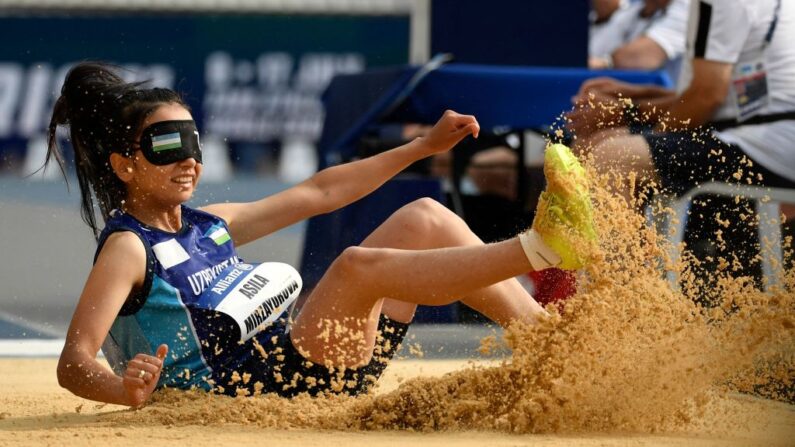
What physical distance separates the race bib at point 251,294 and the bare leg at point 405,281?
112 mm

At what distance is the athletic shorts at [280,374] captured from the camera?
377 cm

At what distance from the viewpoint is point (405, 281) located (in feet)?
11.5

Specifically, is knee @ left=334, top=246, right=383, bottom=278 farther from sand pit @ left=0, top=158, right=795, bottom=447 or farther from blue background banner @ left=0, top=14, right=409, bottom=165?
blue background banner @ left=0, top=14, right=409, bottom=165

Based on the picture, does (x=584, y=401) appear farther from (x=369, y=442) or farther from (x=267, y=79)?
(x=267, y=79)

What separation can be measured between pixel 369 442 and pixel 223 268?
0.77 metres

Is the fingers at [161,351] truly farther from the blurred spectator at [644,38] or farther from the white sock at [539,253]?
the blurred spectator at [644,38]

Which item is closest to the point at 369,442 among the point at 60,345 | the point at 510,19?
the point at 60,345

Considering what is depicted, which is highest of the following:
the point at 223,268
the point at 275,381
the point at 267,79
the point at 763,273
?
the point at 223,268

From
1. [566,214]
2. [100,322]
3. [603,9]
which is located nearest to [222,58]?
[603,9]

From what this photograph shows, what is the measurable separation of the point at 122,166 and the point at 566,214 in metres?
1.29

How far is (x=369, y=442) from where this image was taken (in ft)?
11.0

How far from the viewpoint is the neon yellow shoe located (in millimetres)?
3381

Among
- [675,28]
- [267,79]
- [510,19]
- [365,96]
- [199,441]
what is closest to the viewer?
[199,441]

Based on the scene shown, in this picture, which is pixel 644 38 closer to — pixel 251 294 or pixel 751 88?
pixel 751 88
